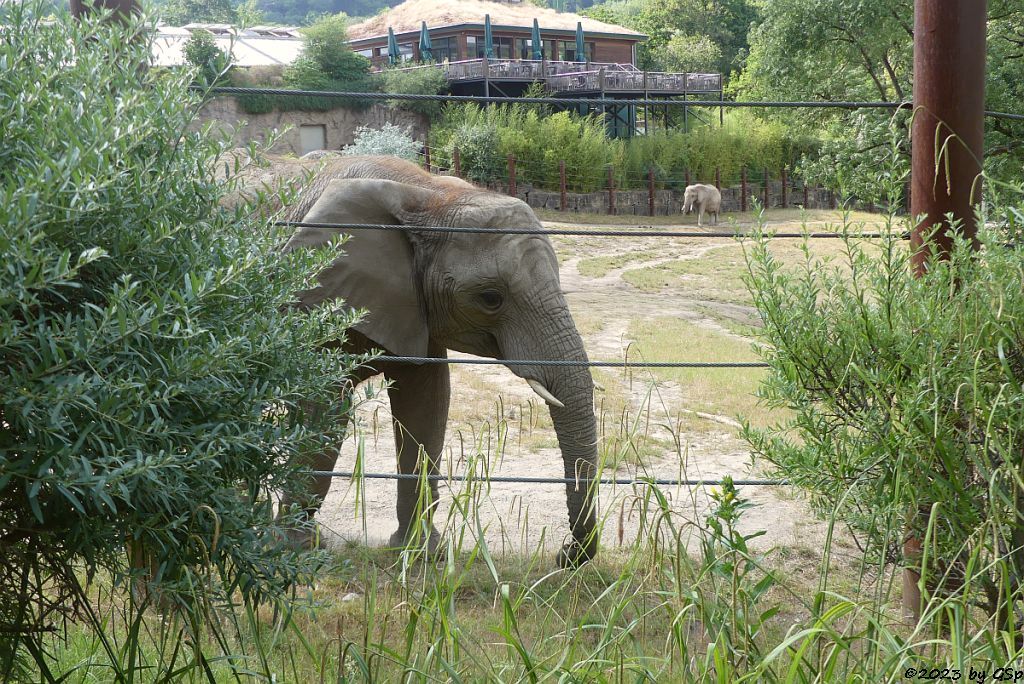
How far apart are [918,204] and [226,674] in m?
2.14

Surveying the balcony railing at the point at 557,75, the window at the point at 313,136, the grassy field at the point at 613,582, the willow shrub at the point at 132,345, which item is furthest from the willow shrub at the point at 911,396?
the balcony railing at the point at 557,75

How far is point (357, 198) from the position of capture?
4.61 m

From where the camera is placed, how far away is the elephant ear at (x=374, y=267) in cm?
460

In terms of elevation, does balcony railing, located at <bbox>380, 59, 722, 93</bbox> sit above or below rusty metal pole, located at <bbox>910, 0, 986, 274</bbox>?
above

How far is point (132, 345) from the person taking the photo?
173 cm

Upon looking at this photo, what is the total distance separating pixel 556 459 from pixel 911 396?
543 centimetres

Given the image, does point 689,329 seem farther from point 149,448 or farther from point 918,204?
point 149,448

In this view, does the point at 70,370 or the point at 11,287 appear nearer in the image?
the point at 11,287

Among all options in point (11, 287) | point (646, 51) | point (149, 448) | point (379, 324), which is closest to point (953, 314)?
point (149, 448)

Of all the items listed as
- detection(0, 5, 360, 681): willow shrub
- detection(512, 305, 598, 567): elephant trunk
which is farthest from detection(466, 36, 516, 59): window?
detection(0, 5, 360, 681): willow shrub

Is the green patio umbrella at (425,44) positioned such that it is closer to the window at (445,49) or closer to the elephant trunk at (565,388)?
the window at (445,49)

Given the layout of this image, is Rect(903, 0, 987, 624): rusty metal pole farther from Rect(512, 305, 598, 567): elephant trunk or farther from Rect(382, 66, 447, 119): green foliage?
Rect(382, 66, 447, 119): green foliage

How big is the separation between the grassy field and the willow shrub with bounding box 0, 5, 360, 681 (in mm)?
208

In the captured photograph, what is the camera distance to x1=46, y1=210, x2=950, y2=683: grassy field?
1893mm
